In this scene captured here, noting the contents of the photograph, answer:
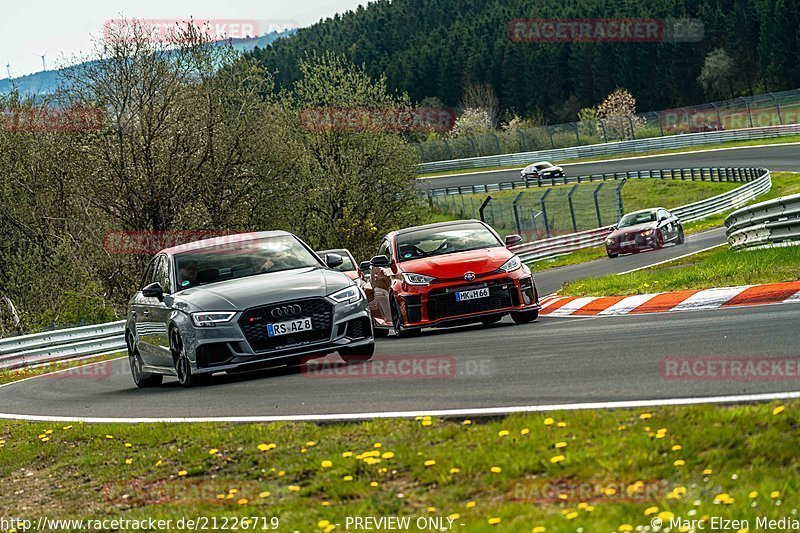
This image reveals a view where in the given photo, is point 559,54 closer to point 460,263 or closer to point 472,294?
point 460,263

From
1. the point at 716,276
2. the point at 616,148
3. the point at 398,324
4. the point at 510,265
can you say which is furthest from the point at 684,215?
the point at 616,148

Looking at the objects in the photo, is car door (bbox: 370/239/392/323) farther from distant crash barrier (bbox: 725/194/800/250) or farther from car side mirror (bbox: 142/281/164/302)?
distant crash barrier (bbox: 725/194/800/250)

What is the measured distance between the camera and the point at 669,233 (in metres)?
36.1

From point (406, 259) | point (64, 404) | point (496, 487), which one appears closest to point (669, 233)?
point (406, 259)

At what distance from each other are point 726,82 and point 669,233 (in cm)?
9989

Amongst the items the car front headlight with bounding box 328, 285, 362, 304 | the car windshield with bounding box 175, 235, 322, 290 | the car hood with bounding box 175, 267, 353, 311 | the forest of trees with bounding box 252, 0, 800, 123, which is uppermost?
the forest of trees with bounding box 252, 0, 800, 123

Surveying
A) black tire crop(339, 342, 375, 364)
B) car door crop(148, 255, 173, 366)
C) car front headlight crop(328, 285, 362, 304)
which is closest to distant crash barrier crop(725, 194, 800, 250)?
black tire crop(339, 342, 375, 364)

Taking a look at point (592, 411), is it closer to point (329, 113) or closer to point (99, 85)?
point (99, 85)

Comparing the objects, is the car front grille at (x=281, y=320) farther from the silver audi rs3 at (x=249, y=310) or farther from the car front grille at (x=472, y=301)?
the car front grille at (x=472, y=301)

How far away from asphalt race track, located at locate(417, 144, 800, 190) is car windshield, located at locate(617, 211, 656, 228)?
22.6m

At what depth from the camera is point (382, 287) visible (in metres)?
17.5

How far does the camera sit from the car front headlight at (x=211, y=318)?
12336mm

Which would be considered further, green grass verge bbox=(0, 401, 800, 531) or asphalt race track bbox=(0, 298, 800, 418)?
asphalt race track bbox=(0, 298, 800, 418)

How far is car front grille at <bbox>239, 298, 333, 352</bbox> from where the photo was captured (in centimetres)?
1231
